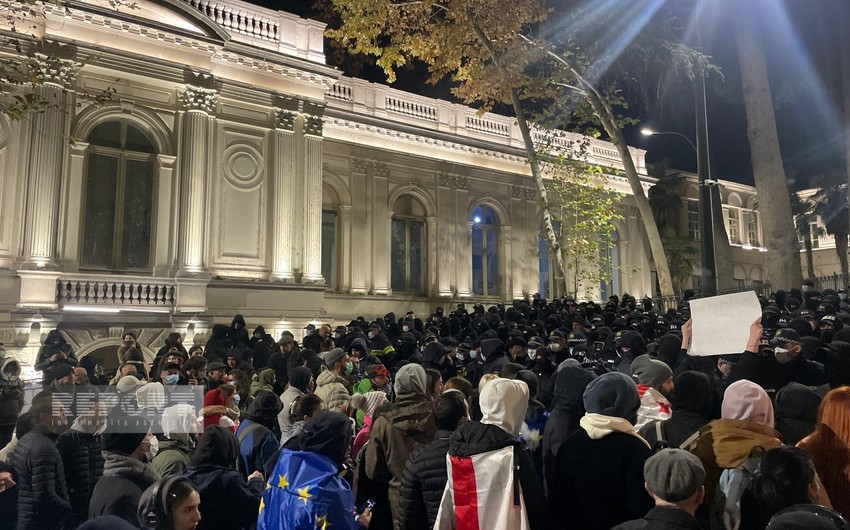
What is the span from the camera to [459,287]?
23.9 metres

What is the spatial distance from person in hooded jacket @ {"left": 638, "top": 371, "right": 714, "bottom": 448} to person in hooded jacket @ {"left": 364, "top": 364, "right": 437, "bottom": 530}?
4.75 feet

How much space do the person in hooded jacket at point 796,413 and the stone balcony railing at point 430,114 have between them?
638 inches

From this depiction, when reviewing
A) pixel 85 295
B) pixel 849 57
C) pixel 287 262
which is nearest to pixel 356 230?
pixel 287 262

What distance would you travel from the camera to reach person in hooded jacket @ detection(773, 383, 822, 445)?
3752 mm

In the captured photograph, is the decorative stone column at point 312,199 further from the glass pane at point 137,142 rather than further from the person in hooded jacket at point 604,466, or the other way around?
the person in hooded jacket at point 604,466

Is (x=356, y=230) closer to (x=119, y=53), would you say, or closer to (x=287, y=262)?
(x=287, y=262)

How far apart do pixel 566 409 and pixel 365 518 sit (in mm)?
1442

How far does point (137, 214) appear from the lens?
16.7 meters

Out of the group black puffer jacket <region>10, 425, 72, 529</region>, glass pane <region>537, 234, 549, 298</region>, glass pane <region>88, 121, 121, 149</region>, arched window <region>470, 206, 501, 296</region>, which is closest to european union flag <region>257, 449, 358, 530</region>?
black puffer jacket <region>10, 425, 72, 529</region>

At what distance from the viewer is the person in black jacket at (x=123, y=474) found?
3557 millimetres

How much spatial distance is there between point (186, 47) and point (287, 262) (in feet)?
20.0

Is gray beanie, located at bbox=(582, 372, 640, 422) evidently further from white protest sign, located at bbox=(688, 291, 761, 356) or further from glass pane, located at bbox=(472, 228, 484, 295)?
glass pane, located at bbox=(472, 228, 484, 295)

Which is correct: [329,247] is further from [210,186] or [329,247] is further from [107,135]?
[107,135]

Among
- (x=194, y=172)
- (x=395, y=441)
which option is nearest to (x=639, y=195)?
(x=194, y=172)
